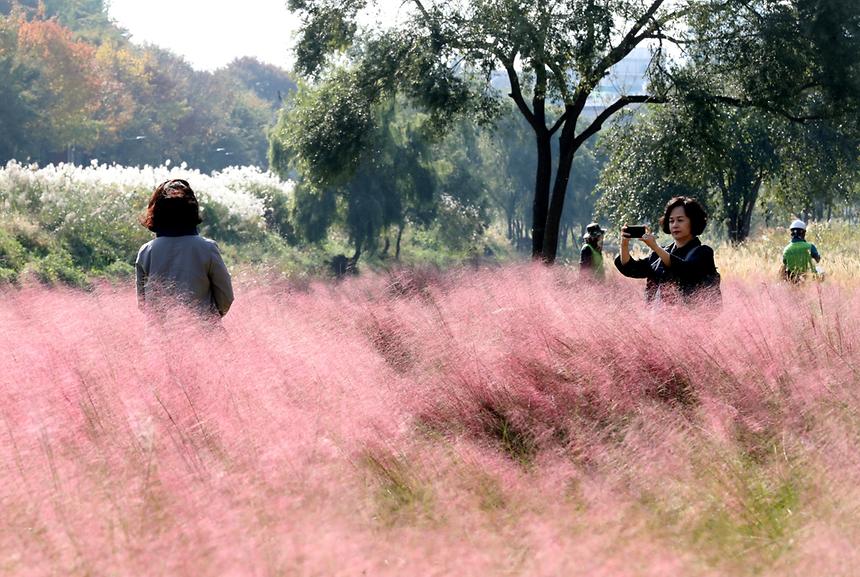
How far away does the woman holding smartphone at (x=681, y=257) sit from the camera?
692 cm

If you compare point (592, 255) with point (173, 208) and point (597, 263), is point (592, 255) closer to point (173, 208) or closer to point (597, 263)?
point (597, 263)

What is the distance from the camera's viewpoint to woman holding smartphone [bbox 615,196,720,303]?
6918 mm

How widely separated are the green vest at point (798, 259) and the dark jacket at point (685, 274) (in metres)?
7.13

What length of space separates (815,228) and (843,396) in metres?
32.4

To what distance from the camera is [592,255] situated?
13.7 meters

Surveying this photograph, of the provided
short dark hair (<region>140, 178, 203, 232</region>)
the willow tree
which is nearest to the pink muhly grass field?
short dark hair (<region>140, 178, 203, 232</region>)

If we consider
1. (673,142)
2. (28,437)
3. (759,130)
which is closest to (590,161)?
(759,130)

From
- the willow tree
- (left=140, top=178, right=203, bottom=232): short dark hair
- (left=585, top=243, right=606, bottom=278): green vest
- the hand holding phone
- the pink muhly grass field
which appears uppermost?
the willow tree

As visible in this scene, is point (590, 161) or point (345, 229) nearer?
point (345, 229)

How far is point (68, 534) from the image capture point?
10.2 feet

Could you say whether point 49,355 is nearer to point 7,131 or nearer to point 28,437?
point 28,437

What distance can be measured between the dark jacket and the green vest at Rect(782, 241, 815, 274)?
713 cm

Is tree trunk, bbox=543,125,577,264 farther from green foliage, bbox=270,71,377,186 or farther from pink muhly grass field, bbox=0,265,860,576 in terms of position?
pink muhly grass field, bbox=0,265,860,576

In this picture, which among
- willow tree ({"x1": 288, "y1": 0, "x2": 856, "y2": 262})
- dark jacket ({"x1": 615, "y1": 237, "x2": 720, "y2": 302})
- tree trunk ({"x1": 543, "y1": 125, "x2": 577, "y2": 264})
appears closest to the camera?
dark jacket ({"x1": 615, "y1": 237, "x2": 720, "y2": 302})
